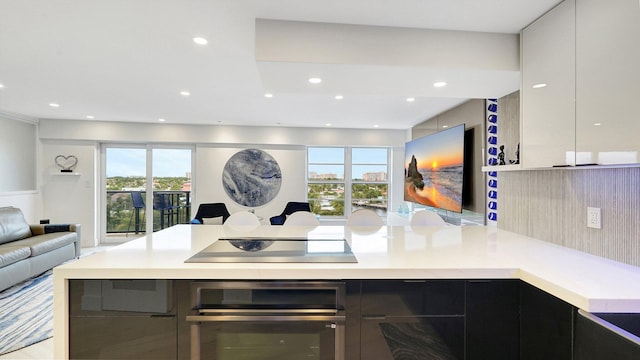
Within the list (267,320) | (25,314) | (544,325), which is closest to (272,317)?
(267,320)

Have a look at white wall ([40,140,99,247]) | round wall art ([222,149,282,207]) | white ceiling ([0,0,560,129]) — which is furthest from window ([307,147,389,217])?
white wall ([40,140,99,247])

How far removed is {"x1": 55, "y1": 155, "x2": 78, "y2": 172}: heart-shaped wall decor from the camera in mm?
5414

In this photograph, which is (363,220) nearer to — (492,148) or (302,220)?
(302,220)

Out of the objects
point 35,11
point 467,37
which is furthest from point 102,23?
point 467,37

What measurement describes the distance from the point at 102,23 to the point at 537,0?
2717mm

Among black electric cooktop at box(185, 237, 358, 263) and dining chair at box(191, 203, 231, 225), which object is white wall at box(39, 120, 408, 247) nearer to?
dining chair at box(191, 203, 231, 225)

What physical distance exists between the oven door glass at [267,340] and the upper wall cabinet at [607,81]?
4.83 ft

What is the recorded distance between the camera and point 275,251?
64.6 inches

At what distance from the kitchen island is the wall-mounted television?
193 cm

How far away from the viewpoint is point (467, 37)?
77.9 inches

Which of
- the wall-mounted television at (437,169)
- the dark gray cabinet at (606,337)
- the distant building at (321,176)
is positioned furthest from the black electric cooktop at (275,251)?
the distant building at (321,176)

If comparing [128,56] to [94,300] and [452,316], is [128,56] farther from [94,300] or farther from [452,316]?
[452,316]

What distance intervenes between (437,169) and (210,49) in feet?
10.5

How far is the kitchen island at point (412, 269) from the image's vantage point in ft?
3.79
